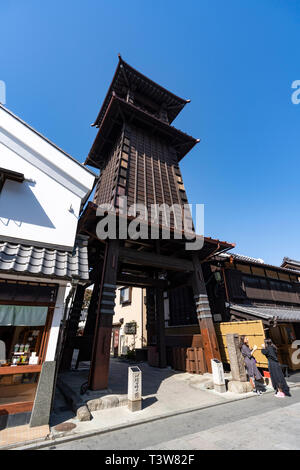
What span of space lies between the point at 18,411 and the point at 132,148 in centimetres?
1260

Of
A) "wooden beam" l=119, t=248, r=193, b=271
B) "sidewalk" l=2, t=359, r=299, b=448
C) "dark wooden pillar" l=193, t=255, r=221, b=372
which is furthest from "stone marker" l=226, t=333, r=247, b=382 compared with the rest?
"wooden beam" l=119, t=248, r=193, b=271

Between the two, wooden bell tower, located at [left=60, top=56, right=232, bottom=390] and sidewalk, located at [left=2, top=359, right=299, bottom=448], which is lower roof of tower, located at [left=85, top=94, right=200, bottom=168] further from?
sidewalk, located at [left=2, top=359, right=299, bottom=448]

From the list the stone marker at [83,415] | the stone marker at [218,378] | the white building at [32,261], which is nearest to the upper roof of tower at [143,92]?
the white building at [32,261]

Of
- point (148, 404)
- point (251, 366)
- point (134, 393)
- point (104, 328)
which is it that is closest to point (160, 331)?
point (251, 366)

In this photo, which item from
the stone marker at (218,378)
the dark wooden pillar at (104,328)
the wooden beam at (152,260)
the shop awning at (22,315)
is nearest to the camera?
the shop awning at (22,315)

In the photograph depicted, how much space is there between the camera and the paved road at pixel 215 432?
3.79 meters

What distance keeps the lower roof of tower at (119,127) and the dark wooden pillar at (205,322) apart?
9.75m

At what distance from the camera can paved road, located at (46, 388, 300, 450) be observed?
379cm

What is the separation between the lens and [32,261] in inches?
190

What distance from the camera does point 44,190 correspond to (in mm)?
6102

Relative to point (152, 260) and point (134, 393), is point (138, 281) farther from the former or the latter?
point (134, 393)

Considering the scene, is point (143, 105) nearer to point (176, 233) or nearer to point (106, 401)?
point (176, 233)

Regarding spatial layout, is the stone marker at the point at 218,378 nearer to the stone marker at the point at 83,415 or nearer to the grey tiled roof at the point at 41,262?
the stone marker at the point at 83,415
